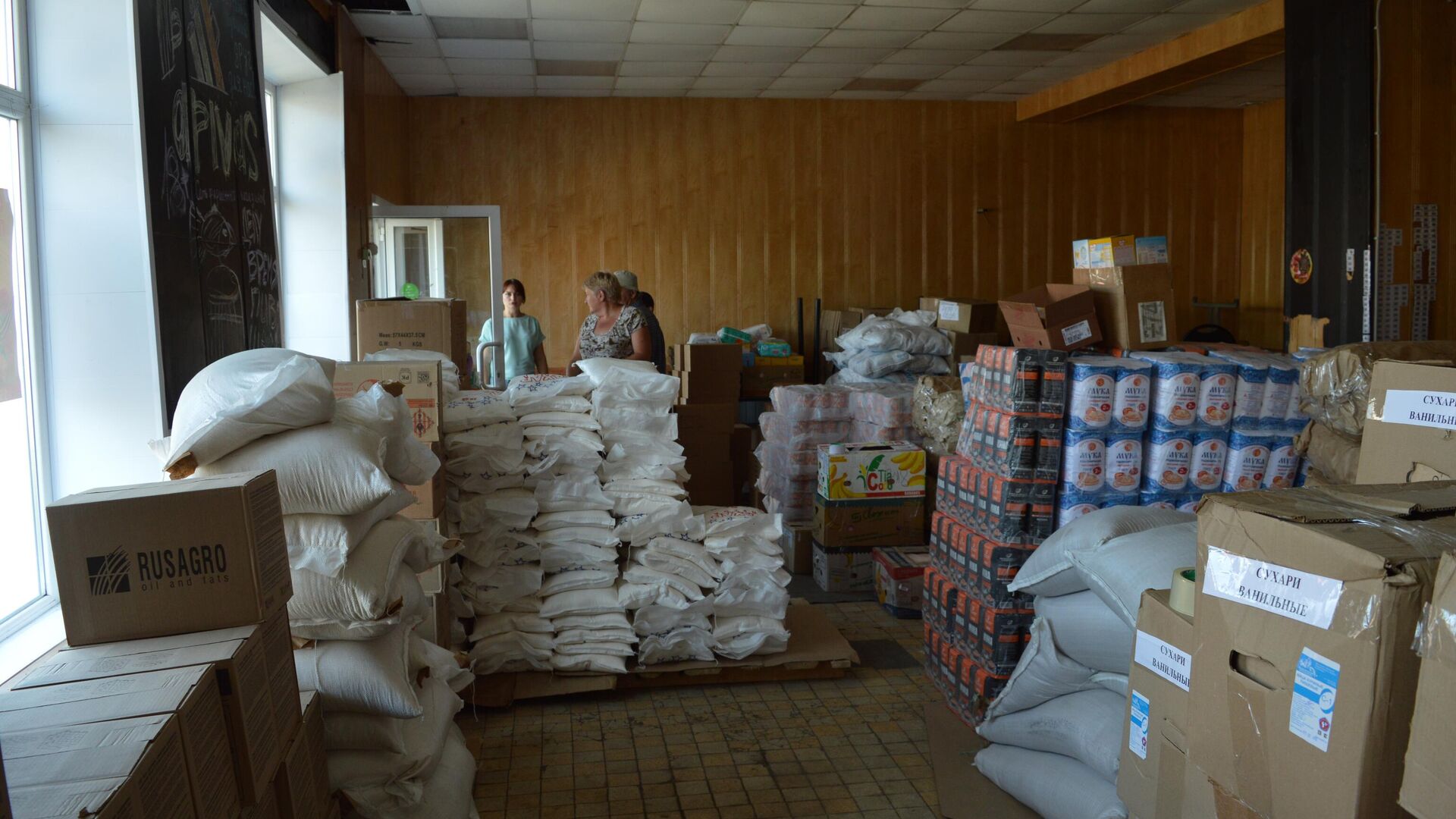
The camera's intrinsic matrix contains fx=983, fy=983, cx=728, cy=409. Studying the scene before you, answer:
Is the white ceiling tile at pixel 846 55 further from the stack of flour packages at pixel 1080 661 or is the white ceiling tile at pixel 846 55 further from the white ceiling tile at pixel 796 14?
the stack of flour packages at pixel 1080 661

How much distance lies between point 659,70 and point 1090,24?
3.12m

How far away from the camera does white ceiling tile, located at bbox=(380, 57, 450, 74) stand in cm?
704

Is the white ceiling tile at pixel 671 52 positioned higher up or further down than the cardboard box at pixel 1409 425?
higher up

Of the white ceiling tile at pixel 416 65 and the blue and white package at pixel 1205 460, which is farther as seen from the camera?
the white ceiling tile at pixel 416 65

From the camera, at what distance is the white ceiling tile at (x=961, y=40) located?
670 cm

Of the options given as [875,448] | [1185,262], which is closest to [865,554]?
[875,448]

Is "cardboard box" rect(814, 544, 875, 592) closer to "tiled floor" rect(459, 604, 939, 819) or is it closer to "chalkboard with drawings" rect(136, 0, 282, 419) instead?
"tiled floor" rect(459, 604, 939, 819)

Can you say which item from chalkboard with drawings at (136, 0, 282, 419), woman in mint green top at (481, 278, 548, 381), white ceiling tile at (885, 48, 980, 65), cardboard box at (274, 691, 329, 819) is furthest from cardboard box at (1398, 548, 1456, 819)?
white ceiling tile at (885, 48, 980, 65)

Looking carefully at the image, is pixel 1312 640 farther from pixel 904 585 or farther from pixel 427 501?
pixel 904 585

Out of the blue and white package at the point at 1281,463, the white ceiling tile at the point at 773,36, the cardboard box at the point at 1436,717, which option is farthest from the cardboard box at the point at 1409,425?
the white ceiling tile at the point at 773,36

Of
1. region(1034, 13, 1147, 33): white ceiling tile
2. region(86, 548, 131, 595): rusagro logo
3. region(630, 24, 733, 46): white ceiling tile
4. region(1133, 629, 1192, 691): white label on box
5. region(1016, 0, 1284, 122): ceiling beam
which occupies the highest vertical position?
region(630, 24, 733, 46): white ceiling tile

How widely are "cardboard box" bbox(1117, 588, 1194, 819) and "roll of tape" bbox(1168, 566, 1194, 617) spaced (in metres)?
0.01

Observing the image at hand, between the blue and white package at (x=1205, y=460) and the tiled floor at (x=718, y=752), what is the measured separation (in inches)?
45.9

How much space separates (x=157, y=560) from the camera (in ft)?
5.08
